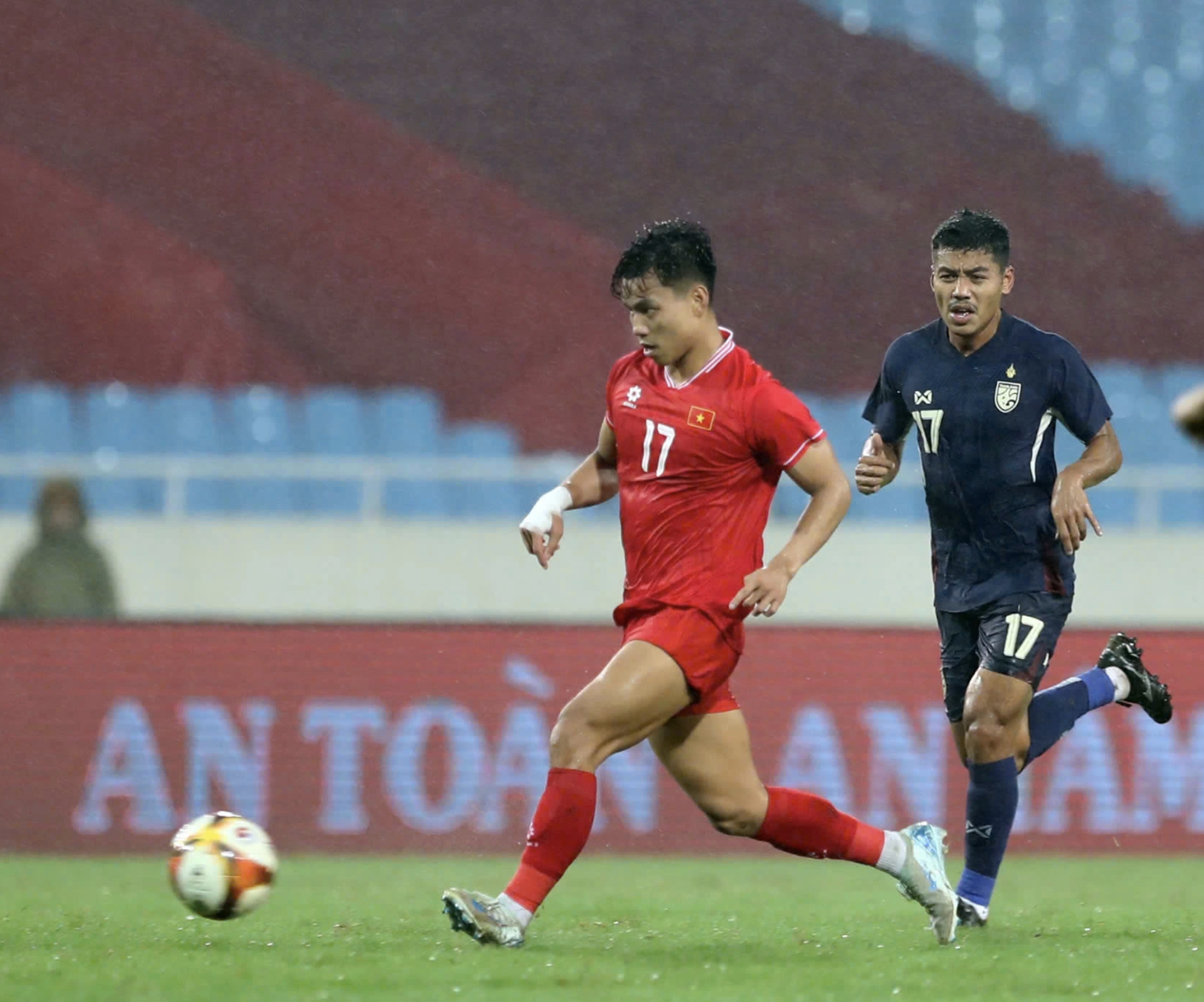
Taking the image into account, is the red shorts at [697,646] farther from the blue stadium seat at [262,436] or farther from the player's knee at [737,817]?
the blue stadium seat at [262,436]

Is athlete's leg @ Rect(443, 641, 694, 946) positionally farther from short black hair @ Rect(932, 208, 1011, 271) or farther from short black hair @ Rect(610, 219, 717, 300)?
short black hair @ Rect(932, 208, 1011, 271)

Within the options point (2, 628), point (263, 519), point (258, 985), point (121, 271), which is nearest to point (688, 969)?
point (258, 985)

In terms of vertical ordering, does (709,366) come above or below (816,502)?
above

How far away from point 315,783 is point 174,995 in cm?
455

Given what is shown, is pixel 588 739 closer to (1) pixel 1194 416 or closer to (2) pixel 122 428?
(1) pixel 1194 416

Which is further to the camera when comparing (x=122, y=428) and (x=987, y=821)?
(x=122, y=428)

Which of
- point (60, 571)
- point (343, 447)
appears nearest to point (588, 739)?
point (60, 571)

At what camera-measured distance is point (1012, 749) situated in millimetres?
5203

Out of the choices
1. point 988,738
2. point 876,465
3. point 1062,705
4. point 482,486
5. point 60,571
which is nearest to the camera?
point 988,738

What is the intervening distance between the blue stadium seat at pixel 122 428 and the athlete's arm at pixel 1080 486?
328 inches

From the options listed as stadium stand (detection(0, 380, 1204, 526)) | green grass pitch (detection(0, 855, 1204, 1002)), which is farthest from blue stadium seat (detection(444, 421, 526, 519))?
green grass pitch (detection(0, 855, 1204, 1002))

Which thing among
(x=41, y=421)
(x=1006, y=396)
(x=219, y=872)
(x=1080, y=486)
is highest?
(x=41, y=421)

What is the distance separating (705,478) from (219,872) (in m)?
1.52

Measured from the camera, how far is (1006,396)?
5.15m
